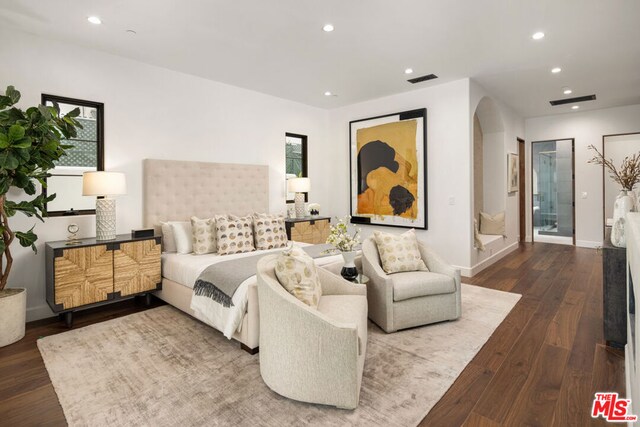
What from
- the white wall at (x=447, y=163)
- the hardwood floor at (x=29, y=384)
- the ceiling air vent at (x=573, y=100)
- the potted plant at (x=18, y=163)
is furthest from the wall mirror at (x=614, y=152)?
the potted plant at (x=18, y=163)

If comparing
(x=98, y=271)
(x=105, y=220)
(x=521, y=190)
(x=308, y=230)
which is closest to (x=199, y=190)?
(x=105, y=220)

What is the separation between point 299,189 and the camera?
19.1 ft

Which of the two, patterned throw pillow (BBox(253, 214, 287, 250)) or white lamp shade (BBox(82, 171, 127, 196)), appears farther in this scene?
patterned throw pillow (BBox(253, 214, 287, 250))

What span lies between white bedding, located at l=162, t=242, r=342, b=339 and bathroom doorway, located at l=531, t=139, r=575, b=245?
267 inches

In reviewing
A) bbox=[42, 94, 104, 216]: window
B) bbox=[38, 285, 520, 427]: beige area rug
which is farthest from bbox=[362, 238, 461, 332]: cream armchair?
bbox=[42, 94, 104, 216]: window

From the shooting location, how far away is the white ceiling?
3.01m

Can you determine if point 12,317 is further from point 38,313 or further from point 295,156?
point 295,156

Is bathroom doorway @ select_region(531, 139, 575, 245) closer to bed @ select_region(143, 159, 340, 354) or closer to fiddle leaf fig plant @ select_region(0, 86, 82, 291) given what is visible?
bed @ select_region(143, 159, 340, 354)

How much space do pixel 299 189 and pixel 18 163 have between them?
12.1 ft

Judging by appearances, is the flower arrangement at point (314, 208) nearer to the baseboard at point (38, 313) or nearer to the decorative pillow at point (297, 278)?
the decorative pillow at point (297, 278)

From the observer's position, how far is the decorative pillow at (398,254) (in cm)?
348

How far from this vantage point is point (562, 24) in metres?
3.35

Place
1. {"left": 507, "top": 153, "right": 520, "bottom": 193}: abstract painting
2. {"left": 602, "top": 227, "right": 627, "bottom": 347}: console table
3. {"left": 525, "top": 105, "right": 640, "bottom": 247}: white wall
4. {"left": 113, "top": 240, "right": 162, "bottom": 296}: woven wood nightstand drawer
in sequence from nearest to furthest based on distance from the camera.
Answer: {"left": 602, "top": 227, "right": 627, "bottom": 347}: console table < {"left": 113, "top": 240, "right": 162, "bottom": 296}: woven wood nightstand drawer < {"left": 507, "top": 153, "right": 520, "bottom": 193}: abstract painting < {"left": 525, "top": 105, "right": 640, "bottom": 247}: white wall

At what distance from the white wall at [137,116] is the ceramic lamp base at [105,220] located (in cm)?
35
